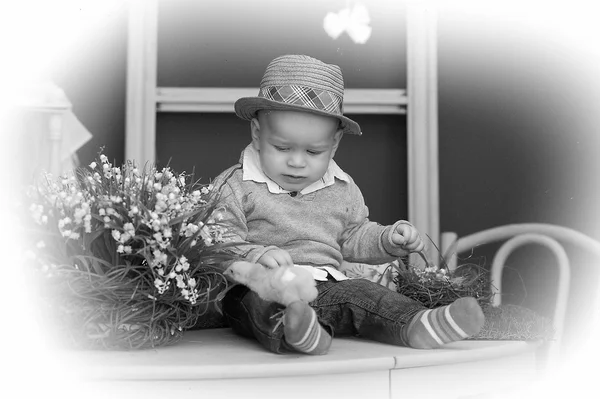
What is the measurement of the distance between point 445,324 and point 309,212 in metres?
0.49

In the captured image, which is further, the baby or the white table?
the baby

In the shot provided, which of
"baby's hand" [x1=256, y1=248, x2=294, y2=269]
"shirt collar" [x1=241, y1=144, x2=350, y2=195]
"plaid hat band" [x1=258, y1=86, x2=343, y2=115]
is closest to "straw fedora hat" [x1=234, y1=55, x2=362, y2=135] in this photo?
"plaid hat band" [x1=258, y1=86, x2=343, y2=115]

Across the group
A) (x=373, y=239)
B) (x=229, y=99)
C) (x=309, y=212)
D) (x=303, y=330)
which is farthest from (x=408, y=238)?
(x=229, y=99)

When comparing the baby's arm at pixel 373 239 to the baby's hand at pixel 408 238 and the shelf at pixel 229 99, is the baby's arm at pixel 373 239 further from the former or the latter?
the shelf at pixel 229 99

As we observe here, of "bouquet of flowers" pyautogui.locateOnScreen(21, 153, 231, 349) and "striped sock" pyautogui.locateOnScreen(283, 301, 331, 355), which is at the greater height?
"bouquet of flowers" pyautogui.locateOnScreen(21, 153, 231, 349)

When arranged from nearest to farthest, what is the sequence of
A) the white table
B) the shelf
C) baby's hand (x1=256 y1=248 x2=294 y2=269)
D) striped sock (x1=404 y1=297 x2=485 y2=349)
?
the white table, striped sock (x1=404 y1=297 x2=485 y2=349), baby's hand (x1=256 y1=248 x2=294 y2=269), the shelf

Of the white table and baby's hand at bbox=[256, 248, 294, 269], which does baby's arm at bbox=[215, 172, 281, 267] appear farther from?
the white table

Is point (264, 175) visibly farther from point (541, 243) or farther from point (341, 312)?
point (541, 243)

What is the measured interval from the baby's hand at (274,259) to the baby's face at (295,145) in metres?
0.25

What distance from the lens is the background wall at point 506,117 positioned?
2.32 meters

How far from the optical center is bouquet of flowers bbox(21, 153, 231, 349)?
1207 mm

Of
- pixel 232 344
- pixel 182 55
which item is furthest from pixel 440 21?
pixel 232 344

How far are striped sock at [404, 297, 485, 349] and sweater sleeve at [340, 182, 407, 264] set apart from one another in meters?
0.29

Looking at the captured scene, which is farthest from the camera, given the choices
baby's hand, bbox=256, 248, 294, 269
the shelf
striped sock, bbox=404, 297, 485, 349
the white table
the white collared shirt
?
the shelf
